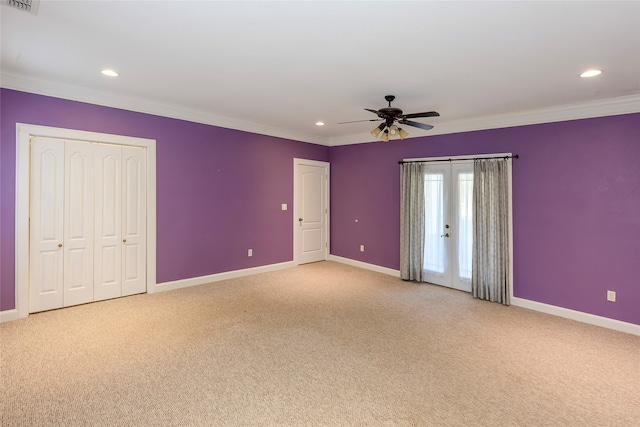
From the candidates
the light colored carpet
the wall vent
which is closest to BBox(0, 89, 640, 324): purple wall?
the light colored carpet

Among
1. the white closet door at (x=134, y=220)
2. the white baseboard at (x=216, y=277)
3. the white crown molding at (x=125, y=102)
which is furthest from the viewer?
the white baseboard at (x=216, y=277)

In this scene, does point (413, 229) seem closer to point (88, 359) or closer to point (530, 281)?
point (530, 281)

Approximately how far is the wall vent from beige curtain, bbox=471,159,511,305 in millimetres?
5165

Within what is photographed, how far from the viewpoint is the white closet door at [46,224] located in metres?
3.89

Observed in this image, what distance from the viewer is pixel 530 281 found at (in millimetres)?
4590

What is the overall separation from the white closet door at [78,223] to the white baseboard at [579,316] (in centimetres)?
598

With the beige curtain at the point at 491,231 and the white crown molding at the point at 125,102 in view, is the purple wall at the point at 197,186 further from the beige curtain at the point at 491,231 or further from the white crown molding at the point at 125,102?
the beige curtain at the point at 491,231

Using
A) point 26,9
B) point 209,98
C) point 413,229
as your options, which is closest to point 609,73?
point 413,229

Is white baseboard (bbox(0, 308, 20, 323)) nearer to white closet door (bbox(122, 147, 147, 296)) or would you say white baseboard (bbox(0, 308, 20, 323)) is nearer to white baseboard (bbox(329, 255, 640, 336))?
white closet door (bbox(122, 147, 147, 296))

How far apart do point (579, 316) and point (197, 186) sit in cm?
573

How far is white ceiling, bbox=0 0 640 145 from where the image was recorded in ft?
7.34

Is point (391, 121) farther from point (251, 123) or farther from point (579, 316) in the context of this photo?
point (579, 316)

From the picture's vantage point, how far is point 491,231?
4.80 m

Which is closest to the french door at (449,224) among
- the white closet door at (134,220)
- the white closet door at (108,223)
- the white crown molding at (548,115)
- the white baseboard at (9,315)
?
the white crown molding at (548,115)
